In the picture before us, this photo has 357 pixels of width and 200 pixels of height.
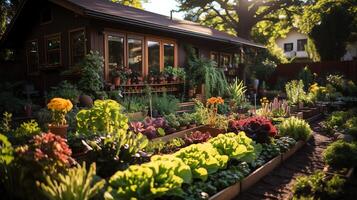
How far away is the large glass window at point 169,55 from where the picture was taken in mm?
11617

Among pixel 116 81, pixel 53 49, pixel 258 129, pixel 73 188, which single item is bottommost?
pixel 73 188

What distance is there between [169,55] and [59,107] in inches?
306

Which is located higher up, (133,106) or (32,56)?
(32,56)

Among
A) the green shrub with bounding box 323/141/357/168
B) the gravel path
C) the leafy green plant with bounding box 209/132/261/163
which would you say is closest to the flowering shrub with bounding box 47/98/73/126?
the leafy green plant with bounding box 209/132/261/163

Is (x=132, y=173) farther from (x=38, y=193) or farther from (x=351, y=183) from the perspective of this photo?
(x=351, y=183)

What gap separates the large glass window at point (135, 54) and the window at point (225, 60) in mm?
6056

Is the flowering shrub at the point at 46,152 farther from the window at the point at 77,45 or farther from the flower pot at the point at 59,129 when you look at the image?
the window at the point at 77,45

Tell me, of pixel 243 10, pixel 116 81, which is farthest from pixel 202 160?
pixel 243 10

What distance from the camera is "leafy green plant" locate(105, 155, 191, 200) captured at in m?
2.74

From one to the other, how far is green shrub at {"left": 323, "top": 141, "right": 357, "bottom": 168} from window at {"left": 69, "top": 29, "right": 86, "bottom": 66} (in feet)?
24.3

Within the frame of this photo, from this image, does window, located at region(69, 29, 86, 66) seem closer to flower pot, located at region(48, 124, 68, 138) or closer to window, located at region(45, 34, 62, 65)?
window, located at region(45, 34, 62, 65)

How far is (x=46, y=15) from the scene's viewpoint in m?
11.4

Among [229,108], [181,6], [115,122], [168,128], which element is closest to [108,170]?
[115,122]

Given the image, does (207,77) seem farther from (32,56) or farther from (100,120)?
(100,120)
